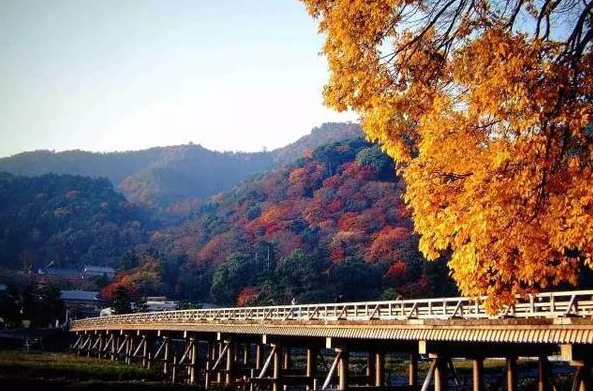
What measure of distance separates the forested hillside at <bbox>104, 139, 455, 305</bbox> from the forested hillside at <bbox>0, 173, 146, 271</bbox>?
1059cm

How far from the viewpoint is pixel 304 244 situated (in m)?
85.9

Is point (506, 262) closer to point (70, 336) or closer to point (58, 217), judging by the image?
point (70, 336)

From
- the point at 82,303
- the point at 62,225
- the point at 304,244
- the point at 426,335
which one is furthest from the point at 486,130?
the point at 62,225

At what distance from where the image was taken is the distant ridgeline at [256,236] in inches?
2623

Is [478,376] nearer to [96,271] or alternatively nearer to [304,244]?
[304,244]

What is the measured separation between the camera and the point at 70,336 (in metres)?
69.2

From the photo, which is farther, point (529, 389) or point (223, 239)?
point (223, 239)

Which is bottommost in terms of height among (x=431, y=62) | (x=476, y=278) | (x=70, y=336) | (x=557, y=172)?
(x=70, y=336)

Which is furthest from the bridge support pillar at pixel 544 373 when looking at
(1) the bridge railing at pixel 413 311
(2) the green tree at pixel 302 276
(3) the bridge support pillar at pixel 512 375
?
(2) the green tree at pixel 302 276

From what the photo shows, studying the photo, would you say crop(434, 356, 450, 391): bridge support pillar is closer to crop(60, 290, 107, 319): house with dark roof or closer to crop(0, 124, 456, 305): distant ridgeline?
crop(0, 124, 456, 305): distant ridgeline

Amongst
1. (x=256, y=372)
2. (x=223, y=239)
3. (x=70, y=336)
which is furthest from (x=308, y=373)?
(x=223, y=239)

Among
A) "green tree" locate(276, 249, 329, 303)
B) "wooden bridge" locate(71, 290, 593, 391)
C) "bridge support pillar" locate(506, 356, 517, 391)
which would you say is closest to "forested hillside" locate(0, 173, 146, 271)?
"green tree" locate(276, 249, 329, 303)

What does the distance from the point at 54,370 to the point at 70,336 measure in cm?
3443

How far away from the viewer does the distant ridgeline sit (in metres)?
66.6
